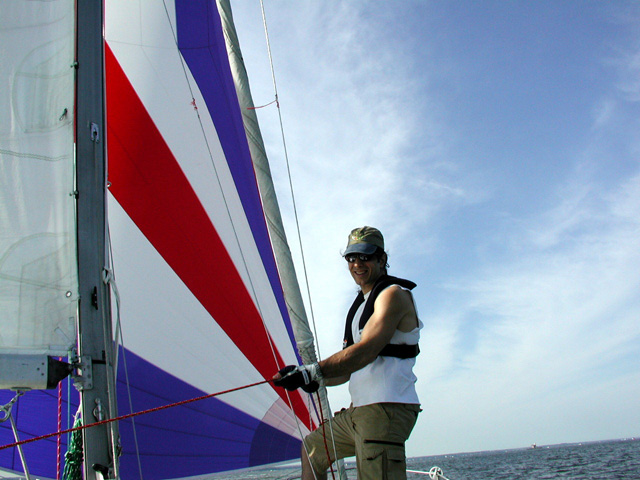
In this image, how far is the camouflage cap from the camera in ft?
7.29

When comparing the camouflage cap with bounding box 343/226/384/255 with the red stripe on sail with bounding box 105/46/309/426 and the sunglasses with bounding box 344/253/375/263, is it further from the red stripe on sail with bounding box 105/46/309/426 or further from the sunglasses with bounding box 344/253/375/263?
the red stripe on sail with bounding box 105/46/309/426

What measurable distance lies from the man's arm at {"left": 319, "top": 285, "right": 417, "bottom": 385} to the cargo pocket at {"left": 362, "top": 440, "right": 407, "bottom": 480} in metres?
0.29

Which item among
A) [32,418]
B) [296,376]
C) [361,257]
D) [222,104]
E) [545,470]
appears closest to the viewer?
[296,376]

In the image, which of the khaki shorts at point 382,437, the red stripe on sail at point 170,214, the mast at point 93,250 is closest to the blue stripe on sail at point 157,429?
the red stripe on sail at point 170,214

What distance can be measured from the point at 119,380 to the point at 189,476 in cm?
79

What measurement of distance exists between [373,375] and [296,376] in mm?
446

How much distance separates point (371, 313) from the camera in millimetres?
2146

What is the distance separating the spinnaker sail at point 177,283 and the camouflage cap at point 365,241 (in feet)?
2.18

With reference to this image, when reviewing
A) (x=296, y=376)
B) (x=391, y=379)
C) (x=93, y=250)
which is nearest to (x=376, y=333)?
(x=391, y=379)

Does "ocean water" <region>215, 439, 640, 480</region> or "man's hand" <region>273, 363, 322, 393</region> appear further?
"ocean water" <region>215, 439, 640, 480</region>

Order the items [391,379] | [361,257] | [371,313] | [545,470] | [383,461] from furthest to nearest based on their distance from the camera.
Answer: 1. [545,470]
2. [361,257]
3. [371,313]
4. [391,379]
5. [383,461]

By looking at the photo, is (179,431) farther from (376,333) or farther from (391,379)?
(376,333)

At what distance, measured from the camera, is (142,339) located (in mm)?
3082

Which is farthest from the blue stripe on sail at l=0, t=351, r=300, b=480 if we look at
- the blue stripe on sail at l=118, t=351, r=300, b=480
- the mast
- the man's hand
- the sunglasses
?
the man's hand
